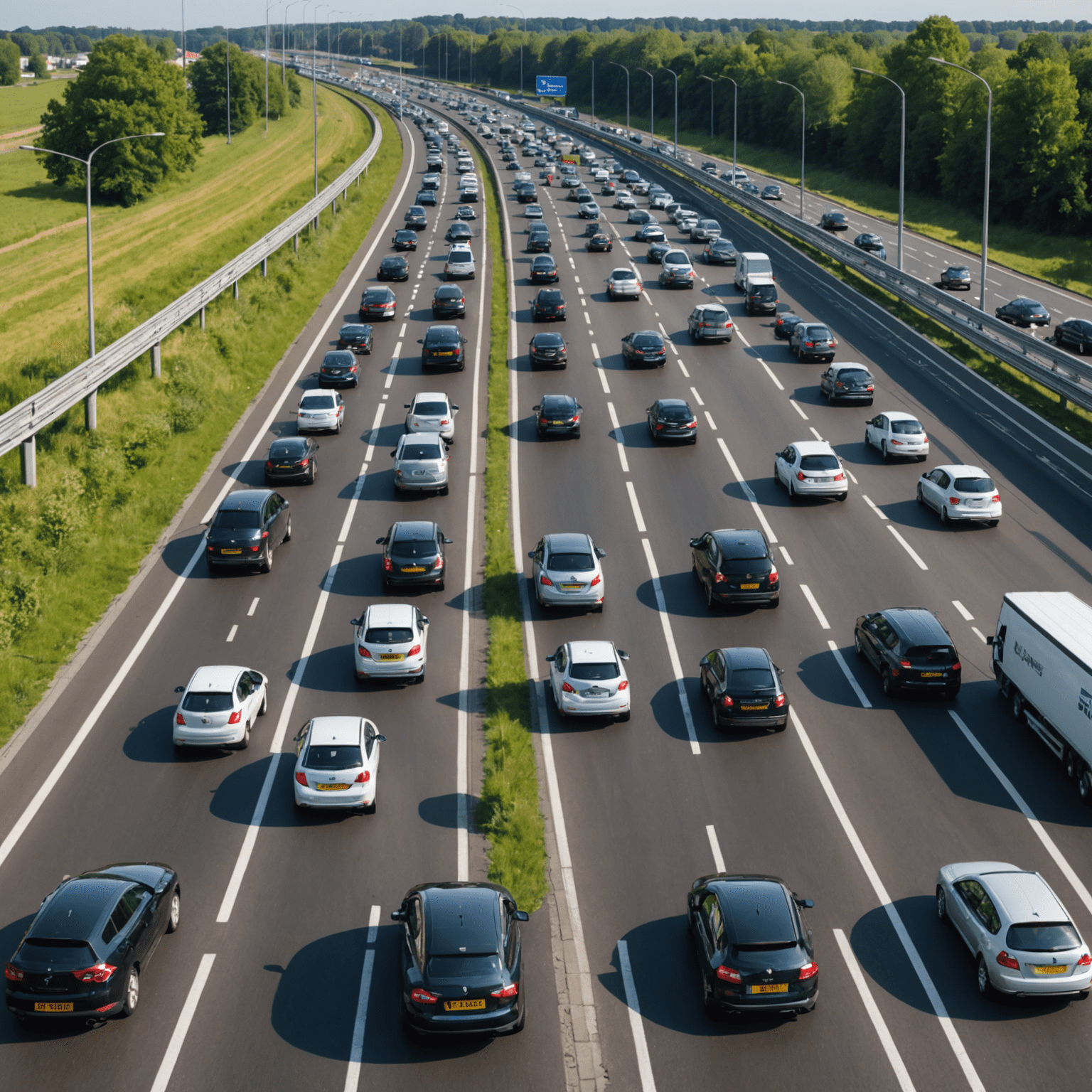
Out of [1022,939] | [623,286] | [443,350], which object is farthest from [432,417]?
[1022,939]

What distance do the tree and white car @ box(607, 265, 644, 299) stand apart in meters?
53.3

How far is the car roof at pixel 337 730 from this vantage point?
23.2 m

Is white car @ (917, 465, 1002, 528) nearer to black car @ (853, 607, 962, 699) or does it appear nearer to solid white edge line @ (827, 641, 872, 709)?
solid white edge line @ (827, 641, 872, 709)

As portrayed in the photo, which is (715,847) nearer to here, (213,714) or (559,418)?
(213,714)

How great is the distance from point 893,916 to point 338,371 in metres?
35.2

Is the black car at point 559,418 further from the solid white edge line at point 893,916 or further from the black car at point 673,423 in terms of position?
the solid white edge line at point 893,916

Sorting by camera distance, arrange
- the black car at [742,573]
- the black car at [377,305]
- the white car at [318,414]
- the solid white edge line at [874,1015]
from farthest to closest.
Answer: the black car at [377,305] < the white car at [318,414] < the black car at [742,573] < the solid white edge line at [874,1015]

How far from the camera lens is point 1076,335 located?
5309 centimetres

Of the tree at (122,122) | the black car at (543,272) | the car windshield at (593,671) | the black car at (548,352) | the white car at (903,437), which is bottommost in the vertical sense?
the car windshield at (593,671)

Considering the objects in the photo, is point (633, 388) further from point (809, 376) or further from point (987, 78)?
point (987, 78)

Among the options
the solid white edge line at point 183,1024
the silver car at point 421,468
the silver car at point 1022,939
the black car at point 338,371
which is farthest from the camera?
the black car at point 338,371

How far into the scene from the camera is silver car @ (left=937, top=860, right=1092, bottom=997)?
17.5 m

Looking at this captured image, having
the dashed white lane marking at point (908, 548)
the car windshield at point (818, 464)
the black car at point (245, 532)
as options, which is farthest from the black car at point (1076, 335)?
the black car at point (245, 532)

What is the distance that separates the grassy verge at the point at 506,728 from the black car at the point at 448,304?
16.6 metres
